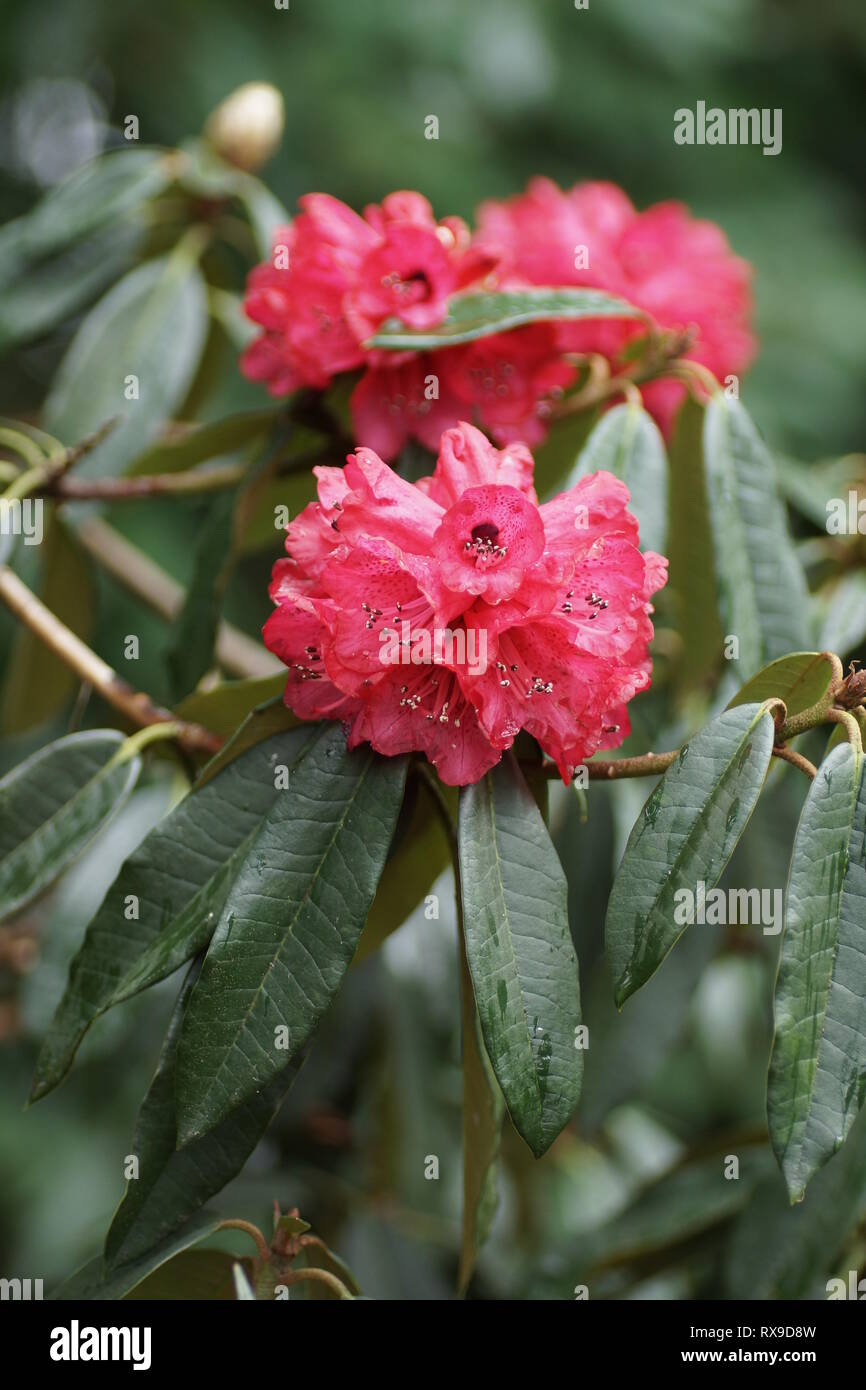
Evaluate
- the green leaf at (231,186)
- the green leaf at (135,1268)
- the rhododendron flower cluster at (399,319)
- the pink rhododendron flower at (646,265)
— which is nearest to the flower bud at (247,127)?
the green leaf at (231,186)

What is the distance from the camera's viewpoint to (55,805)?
0.80m

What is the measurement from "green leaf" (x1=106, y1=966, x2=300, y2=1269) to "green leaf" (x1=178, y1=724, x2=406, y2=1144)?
47 millimetres

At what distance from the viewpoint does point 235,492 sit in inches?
36.4

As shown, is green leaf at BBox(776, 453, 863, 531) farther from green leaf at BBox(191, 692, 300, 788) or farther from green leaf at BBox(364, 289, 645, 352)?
green leaf at BBox(191, 692, 300, 788)

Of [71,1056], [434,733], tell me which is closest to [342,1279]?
[71,1056]

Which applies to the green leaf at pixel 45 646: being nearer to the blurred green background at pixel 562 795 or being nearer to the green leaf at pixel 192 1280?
the blurred green background at pixel 562 795

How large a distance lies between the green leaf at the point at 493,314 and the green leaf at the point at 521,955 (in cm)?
28

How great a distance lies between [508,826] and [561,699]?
70 millimetres

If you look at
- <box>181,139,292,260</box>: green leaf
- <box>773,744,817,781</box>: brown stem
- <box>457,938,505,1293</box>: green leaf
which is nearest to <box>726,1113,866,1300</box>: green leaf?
<box>457,938,505,1293</box>: green leaf

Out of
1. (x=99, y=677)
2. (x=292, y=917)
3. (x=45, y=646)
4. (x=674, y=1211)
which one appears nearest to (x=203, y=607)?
(x=99, y=677)

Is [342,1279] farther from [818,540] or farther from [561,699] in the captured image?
[818,540]

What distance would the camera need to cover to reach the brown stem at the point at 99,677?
823 mm

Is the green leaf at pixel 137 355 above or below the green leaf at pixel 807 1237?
above

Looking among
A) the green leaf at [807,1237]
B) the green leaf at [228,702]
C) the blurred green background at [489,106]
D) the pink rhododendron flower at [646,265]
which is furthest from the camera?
the blurred green background at [489,106]
